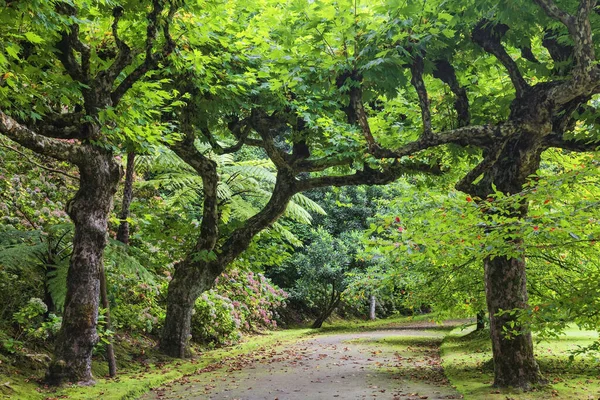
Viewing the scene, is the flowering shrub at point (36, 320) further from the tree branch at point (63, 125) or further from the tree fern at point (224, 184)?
the tree fern at point (224, 184)

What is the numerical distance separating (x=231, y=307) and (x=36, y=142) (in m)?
9.37

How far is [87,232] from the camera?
24.0 ft

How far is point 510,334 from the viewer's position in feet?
25.2

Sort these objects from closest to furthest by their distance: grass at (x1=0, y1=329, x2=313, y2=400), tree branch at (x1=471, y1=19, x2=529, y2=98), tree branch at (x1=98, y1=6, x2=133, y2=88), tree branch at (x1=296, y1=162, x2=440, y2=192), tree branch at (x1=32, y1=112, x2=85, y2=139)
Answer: grass at (x1=0, y1=329, x2=313, y2=400) → tree branch at (x1=32, y1=112, x2=85, y2=139) → tree branch at (x1=98, y1=6, x2=133, y2=88) → tree branch at (x1=471, y1=19, x2=529, y2=98) → tree branch at (x1=296, y1=162, x2=440, y2=192)

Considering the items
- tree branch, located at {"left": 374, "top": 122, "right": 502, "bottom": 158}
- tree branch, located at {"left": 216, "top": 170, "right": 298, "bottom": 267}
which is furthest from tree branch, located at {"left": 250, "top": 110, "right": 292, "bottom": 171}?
tree branch, located at {"left": 374, "top": 122, "right": 502, "bottom": 158}

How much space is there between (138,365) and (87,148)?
4.79 metres

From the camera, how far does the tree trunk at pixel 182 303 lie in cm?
1118

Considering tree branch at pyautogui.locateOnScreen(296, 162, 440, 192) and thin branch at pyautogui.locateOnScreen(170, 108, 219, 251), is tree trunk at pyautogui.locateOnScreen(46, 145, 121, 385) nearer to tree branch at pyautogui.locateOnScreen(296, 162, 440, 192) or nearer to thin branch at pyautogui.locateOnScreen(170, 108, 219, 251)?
thin branch at pyautogui.locateOnScreen(170, 108, 219, 251)

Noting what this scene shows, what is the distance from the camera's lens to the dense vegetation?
5293 millimetres

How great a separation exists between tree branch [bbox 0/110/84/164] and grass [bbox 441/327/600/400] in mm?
6403

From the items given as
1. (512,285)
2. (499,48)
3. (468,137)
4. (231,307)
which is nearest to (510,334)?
(512,285)

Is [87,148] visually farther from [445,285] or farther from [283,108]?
[445,285]

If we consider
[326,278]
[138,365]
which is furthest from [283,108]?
[326,278]

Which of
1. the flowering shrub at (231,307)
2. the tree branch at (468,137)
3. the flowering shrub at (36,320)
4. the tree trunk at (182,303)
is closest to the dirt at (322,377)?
the tree trunk at (182,303)
